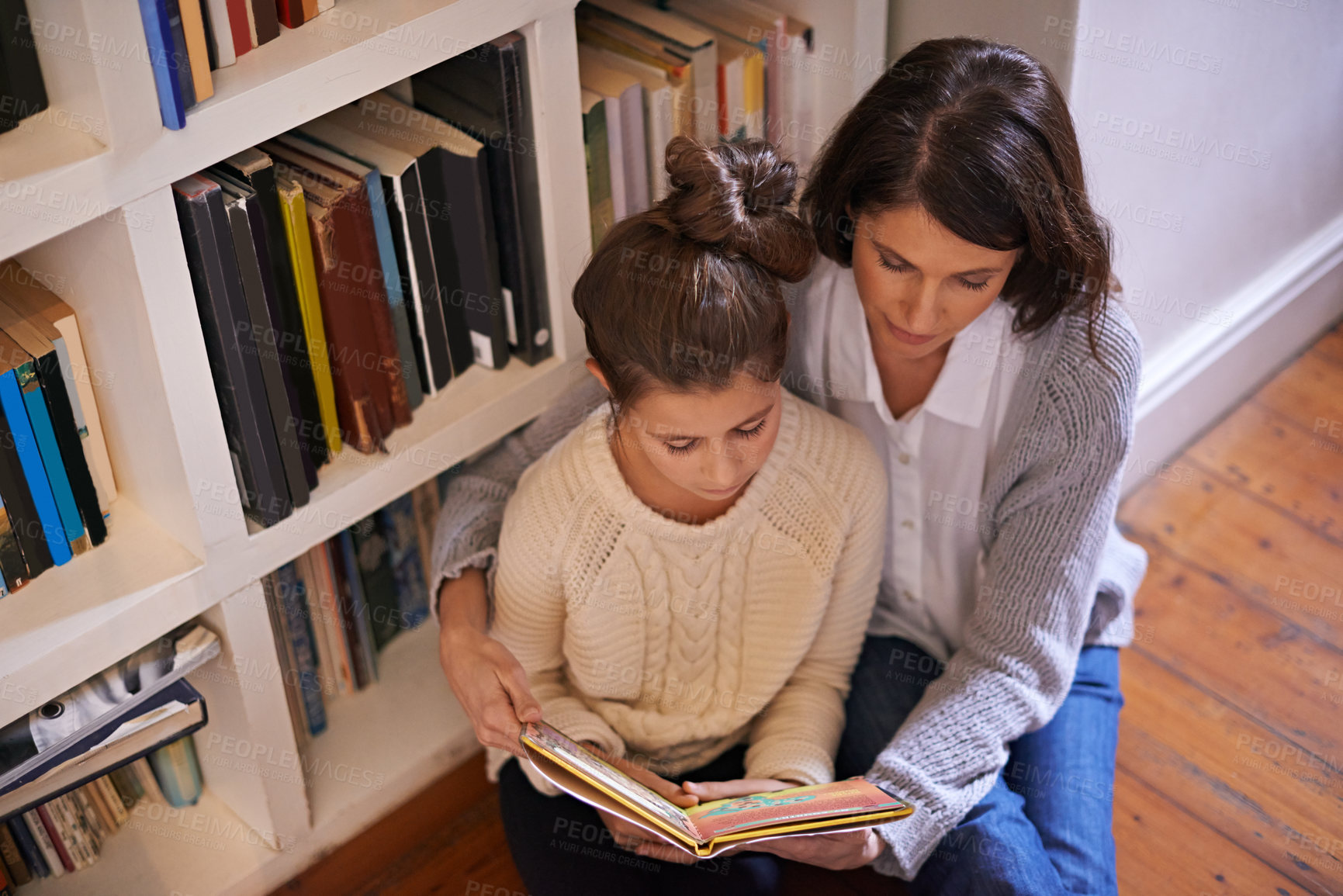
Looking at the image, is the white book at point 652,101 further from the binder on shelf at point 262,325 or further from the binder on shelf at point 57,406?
the binder on shelf at point 57,406

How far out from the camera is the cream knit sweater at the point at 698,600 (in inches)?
47.4

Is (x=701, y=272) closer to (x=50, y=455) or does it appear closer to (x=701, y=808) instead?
(x=701, y=808)

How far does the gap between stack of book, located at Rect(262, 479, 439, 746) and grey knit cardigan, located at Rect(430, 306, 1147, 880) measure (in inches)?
7.5

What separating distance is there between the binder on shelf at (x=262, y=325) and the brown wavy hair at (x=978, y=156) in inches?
20.1

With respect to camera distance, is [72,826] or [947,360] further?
[72,826]

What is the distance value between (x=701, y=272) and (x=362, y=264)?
0.35 metres

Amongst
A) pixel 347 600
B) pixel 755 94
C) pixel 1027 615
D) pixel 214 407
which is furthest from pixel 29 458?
pixel 1027 615

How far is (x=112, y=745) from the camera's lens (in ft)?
4.01

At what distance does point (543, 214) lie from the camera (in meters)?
1.27

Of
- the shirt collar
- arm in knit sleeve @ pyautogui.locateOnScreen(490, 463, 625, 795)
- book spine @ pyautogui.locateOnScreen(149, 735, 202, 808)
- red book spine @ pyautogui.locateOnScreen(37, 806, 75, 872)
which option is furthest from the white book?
red book spine @ pyautogui.locateOnScreen(37, 806, 75, 872)

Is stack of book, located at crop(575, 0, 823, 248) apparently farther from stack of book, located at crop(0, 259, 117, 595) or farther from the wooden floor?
the wooden floor

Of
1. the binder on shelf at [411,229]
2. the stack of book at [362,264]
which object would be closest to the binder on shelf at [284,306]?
the stack of book at [362,264]

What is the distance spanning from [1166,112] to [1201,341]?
48cm

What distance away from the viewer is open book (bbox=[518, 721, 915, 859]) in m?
0.99
